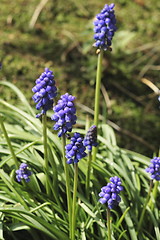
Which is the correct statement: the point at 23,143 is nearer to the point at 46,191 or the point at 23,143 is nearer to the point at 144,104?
the point at 46,191

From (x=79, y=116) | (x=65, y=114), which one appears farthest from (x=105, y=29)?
(x=79, y=116)

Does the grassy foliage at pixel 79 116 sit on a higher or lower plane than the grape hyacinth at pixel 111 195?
higher

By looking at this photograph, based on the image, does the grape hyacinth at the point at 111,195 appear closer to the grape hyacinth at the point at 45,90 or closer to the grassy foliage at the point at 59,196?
the grassy foliage at the point at 59,196

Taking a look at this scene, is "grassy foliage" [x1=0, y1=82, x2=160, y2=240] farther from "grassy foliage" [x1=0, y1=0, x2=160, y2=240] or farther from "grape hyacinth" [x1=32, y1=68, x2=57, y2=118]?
"grape hyacinth" [x1=32, y1=68, x2=57, y2=118]

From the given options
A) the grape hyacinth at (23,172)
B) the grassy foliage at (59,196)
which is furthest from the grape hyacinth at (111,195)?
the grape hyacinth at (23,172)

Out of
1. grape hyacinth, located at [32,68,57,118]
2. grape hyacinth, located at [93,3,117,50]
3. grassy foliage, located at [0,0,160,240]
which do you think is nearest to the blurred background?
grassy foliage, located at [0,0,160,240]

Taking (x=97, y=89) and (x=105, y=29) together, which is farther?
(x=97, y=89)

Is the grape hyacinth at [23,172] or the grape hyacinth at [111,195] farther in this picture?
the grape hyacinth at [23,172]

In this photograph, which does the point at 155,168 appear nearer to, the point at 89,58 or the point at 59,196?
the point at 59,196

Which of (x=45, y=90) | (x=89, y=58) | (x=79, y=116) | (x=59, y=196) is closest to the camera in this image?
(x=45, y=90)
